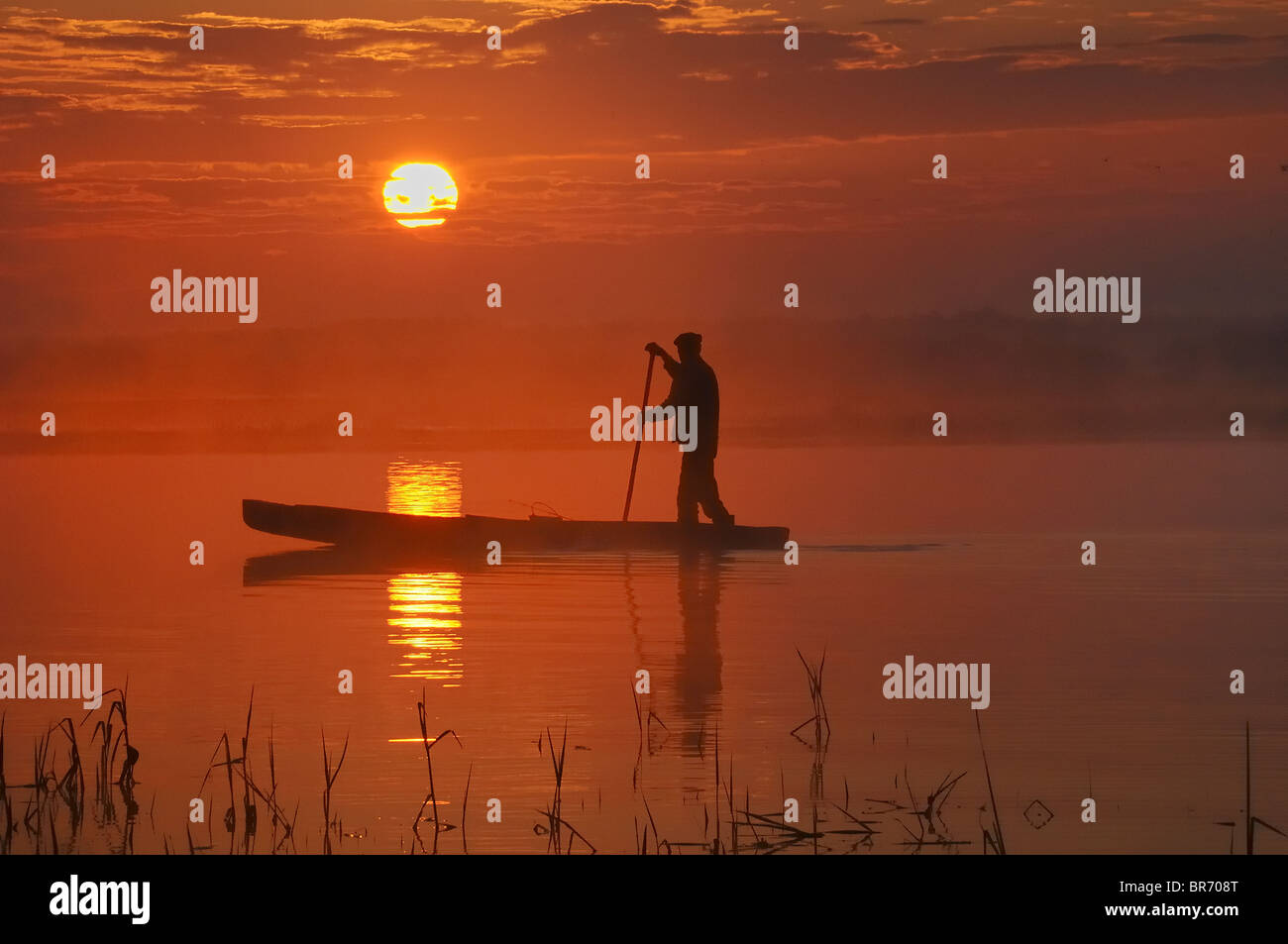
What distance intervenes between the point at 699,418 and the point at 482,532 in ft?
8.14

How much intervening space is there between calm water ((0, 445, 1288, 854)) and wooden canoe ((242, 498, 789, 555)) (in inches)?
16.0

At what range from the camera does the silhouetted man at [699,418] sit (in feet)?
58.5

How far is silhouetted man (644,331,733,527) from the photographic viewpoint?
702 inches

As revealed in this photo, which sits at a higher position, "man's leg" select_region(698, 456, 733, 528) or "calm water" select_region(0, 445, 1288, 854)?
"man's leg" select_region(698, 456, 733, 528)

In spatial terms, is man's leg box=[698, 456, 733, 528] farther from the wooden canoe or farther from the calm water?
the calm water

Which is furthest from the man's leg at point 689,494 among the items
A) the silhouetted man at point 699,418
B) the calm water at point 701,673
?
the calm water at point 701,673

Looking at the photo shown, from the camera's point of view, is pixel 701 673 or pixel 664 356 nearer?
pixel 701 673

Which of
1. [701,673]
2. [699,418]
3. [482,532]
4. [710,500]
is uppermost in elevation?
[699,418]

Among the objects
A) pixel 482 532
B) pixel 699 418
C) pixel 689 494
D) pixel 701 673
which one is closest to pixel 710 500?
pixel 689 494

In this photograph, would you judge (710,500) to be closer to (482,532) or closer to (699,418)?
(699,418)

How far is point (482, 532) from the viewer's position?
1791cm

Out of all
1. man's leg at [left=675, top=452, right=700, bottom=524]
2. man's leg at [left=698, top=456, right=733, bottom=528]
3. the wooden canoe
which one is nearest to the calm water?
the wooden canoe

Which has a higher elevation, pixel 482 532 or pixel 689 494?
pixel 689 494

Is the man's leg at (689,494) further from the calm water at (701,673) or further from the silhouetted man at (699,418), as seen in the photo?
the calm water at (701,673)
